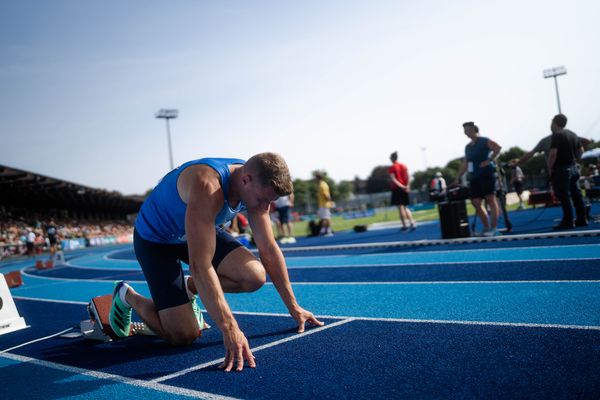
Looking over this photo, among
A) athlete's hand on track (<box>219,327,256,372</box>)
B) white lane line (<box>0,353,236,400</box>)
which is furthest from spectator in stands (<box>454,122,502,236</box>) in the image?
white lane line (<box>0,353,236,400</box>)

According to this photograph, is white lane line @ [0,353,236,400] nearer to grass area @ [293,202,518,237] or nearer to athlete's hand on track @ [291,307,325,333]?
athlete's hand on track @ [291,307,325,333]

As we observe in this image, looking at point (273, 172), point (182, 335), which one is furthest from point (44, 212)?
point (273, 172)

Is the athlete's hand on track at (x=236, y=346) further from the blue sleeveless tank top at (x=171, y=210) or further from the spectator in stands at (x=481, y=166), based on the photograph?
the spectator in stands at (x=481, y=166)

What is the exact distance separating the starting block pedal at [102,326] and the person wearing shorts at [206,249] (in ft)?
0.30

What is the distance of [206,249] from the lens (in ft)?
9.21

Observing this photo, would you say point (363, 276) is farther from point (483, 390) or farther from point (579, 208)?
point (579, 208)

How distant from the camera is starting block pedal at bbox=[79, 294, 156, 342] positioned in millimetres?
4102

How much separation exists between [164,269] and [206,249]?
1.03 meters

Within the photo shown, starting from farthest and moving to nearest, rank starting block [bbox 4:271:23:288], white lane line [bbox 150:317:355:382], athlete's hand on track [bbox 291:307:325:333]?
starting block [bbox 4:271:23:288]
athlete's hand on track [bbox 291:307:325:333]
white lane line [bbox 150:317:355:382]

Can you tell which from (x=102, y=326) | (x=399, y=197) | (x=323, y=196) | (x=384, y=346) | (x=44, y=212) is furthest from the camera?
(x=44, y=212)

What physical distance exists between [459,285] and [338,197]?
10330 cm

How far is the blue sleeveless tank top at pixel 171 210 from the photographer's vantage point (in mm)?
3128

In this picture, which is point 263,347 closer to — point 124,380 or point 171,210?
point 124,380

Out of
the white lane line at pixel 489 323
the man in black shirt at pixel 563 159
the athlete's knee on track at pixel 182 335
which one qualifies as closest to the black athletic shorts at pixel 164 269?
the athlete's knee on track at pixel 182 335
